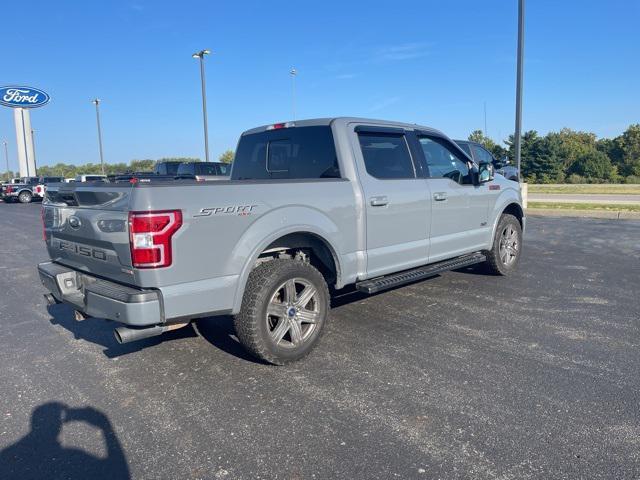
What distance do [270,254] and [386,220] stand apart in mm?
1228

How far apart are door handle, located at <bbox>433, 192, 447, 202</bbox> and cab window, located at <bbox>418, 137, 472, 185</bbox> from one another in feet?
0.71

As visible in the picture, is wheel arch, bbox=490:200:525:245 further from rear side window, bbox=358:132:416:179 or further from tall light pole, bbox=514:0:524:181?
tall light pole, bbox=514:0:524:181

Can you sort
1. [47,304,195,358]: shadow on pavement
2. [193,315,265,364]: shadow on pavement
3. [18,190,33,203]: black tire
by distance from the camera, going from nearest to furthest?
[193,315,265,364]: shadow on pavement, [47,304,195,358]: shadow on pavement, [18,190,33,203]: black tire

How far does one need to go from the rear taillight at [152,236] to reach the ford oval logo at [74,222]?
33.6 inches

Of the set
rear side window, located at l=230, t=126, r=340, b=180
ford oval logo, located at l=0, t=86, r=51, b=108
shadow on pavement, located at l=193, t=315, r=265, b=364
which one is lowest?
shadow on pavement, located at l=193, t=315, r=265, b=364

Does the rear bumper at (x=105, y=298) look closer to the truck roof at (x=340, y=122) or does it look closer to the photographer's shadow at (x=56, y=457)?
the photographer's shadow at (x=56, y=457)

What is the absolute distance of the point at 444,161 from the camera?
18.8ft

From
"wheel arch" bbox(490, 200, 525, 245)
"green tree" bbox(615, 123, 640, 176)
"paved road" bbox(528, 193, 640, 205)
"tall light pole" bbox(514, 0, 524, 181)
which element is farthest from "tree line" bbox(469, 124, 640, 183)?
"wheel arch" bbox(490, 200, 525, 245)

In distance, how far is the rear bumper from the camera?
125 inches

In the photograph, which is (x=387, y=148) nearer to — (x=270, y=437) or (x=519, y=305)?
(x=519, y=305)

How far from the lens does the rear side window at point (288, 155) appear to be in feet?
15.2

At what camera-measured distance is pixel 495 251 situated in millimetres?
6520

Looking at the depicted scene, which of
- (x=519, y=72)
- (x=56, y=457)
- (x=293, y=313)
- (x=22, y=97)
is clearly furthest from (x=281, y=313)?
(x=22, y=97)

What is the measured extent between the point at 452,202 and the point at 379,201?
134 centimetres
